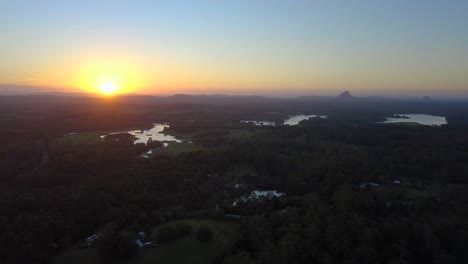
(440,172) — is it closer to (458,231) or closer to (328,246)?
(458,231)

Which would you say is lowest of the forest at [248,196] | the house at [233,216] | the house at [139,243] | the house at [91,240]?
the house at [91,240]

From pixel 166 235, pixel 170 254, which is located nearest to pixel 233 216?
pixel 166 235

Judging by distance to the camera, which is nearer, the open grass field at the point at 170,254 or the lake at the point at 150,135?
the open grass field at the point at 170,254

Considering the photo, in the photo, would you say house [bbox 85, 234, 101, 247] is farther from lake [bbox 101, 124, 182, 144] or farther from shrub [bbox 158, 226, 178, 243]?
lake [bbox 101, 124, 182, 144]

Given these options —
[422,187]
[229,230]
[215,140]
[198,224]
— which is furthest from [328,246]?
→ [215,140]

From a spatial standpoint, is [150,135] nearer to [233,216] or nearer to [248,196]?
[248,196]

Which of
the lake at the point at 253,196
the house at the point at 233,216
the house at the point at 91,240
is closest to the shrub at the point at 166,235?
the house at the point at 91,240

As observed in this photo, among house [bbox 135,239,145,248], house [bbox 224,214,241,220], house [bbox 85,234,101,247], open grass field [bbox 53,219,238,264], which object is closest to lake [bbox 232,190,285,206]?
house [bbox 224,214,241,220]

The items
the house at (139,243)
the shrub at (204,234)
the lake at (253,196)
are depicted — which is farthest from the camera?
the lake at (253,196)

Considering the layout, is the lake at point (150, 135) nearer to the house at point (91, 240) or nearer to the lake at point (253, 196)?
the lake at point (253, 196)
